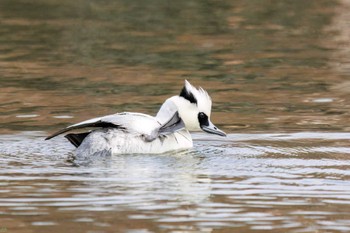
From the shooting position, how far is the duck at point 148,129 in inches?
407

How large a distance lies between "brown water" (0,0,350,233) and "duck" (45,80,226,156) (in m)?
0.16

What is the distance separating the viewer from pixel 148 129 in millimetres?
10406

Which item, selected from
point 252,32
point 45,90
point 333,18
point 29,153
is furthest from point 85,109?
point 333,18

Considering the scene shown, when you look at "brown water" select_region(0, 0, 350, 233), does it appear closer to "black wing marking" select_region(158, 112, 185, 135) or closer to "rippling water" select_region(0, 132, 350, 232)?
"rippling water" select_region(0, 132, 350, 232)

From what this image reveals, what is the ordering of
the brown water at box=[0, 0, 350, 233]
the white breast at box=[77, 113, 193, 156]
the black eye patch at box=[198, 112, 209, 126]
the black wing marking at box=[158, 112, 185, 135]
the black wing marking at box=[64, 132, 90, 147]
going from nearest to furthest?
the brown water at box=[0, 0, 350, 233] < the white breast at box=[77, 113, 193, 156] < the black wing marking at box=[158, 112, 185, 135] < the black wing marking at box=[64, 132, 90, 147] < the black eye patch at box=[198, 112, 209, 126]

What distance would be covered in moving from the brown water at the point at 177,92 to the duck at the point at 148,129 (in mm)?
165

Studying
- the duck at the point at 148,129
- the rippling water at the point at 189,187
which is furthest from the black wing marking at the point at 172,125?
the rippling water at the point at 189,187

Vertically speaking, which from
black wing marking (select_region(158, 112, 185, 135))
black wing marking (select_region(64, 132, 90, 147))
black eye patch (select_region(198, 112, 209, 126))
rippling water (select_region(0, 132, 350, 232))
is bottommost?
rippling water (select_region(0, 132, 350, 232))

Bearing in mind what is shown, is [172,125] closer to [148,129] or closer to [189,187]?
[148,129]

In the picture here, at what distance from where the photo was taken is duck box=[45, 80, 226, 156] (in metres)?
10.3

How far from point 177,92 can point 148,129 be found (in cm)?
372

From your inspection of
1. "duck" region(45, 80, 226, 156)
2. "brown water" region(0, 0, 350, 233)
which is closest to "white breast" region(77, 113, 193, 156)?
"duck" region(45, 80, 226, 156)

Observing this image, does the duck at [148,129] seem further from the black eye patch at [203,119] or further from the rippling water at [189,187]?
the rippling water at [189,187]

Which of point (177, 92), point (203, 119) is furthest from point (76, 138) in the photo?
point (177, 92)
